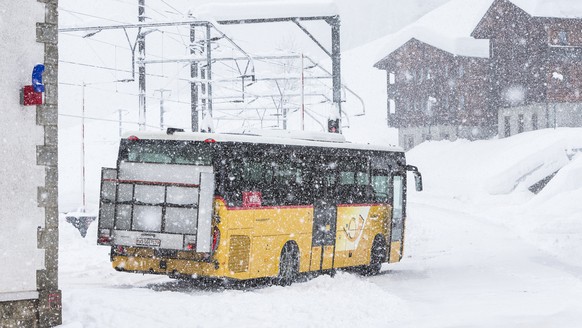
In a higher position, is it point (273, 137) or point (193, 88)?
point (193, 88)

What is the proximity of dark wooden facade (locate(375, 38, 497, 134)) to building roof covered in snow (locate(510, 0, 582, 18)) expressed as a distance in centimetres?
719

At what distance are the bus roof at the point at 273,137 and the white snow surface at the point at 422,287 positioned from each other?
281 cm

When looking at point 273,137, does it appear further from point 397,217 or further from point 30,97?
point 30,97

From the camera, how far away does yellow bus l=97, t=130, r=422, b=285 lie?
17.1 metres

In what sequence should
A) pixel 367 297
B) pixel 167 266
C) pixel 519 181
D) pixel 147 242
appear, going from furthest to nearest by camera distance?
1. pixel 519 181
2. pixel 167 266
3. pixel 147 242
4. pixel 367 297

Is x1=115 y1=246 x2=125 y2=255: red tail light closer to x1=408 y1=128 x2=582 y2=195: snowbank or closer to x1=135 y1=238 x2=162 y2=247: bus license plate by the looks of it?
x1=135 y1=238 x2=162 y2=247: bus license plate

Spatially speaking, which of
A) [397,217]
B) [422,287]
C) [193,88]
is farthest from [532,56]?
[422,287]

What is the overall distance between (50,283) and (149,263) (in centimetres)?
508

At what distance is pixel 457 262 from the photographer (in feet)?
82.3

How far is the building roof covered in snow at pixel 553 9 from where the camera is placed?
65.4m

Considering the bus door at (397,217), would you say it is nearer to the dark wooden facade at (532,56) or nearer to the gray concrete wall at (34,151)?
the gray concrete wall at (34,151)

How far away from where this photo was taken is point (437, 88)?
75750 millimetres

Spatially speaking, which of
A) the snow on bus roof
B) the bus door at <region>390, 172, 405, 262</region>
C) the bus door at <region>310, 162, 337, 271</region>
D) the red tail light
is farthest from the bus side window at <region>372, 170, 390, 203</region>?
the snow on bus roof

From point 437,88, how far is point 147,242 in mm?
60602
